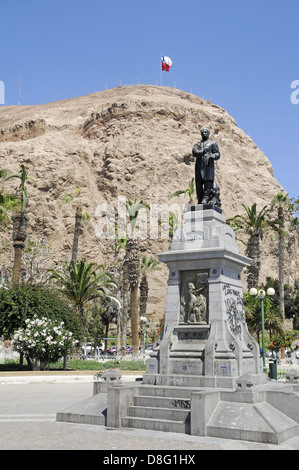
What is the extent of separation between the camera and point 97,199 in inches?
3524

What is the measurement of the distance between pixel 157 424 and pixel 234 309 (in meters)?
3.27

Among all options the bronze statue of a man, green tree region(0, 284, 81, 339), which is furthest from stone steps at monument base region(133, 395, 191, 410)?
green tree region(0, 284, 81, 339)

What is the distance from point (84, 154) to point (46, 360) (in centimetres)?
7028

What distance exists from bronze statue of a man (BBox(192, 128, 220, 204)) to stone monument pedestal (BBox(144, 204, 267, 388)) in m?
0.57

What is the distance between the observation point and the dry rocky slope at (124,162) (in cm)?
8475

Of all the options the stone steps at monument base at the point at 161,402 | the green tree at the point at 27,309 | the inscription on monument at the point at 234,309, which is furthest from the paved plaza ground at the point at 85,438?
the green tree at the point at 27,309

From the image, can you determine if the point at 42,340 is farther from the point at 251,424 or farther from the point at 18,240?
the point at 251,424

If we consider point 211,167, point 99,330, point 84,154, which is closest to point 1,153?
point 84,154

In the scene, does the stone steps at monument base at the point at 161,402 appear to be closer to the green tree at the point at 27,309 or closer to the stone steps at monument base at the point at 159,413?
the stone steps at monument base at the point at 159,413

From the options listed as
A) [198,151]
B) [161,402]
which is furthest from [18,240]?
[161,402]

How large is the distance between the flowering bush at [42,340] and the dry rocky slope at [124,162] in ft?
171

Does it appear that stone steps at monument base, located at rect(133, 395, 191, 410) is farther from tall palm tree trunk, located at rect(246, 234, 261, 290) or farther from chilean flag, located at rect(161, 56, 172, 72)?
chilean flag, located at rect(161, 56, 172, 72)
